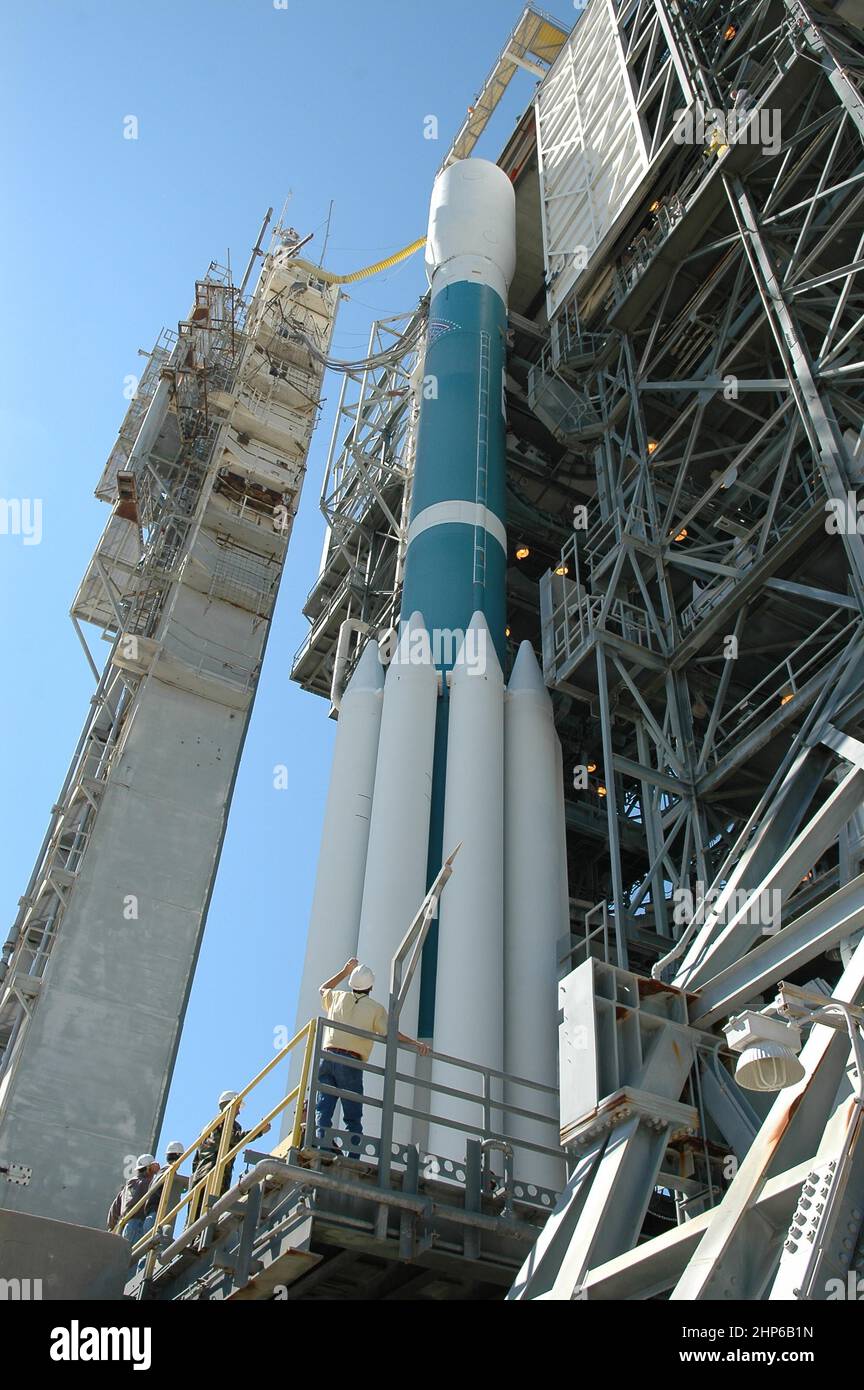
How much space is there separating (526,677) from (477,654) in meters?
0.92

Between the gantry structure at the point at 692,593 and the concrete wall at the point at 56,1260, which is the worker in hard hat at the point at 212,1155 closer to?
the concrete wall at the point at 56,1260

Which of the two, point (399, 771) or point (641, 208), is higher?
point (641, 208)

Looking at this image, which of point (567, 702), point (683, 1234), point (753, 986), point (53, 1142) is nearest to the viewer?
point (683, 1234)

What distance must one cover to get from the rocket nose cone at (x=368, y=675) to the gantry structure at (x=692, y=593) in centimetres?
230

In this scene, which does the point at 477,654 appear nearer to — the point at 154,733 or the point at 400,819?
the point at 400,819

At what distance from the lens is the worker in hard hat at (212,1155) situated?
10.1 m

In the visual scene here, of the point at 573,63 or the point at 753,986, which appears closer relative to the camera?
the point at 753,986

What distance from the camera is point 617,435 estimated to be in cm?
1861

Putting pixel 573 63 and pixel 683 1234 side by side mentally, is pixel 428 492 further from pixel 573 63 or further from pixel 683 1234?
pixel 683 1234

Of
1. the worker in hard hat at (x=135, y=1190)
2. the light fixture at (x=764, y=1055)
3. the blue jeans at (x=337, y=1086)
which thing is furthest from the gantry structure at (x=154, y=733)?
the light fixture at (x=764, y=1055)

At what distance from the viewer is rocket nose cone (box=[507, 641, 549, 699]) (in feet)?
53.2

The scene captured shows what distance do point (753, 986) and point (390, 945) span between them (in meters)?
5.37

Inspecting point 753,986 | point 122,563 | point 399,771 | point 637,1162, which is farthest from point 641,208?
point 637,1162

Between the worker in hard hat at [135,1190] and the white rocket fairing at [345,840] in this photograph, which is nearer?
the worker in hard hat at [135,1190]
